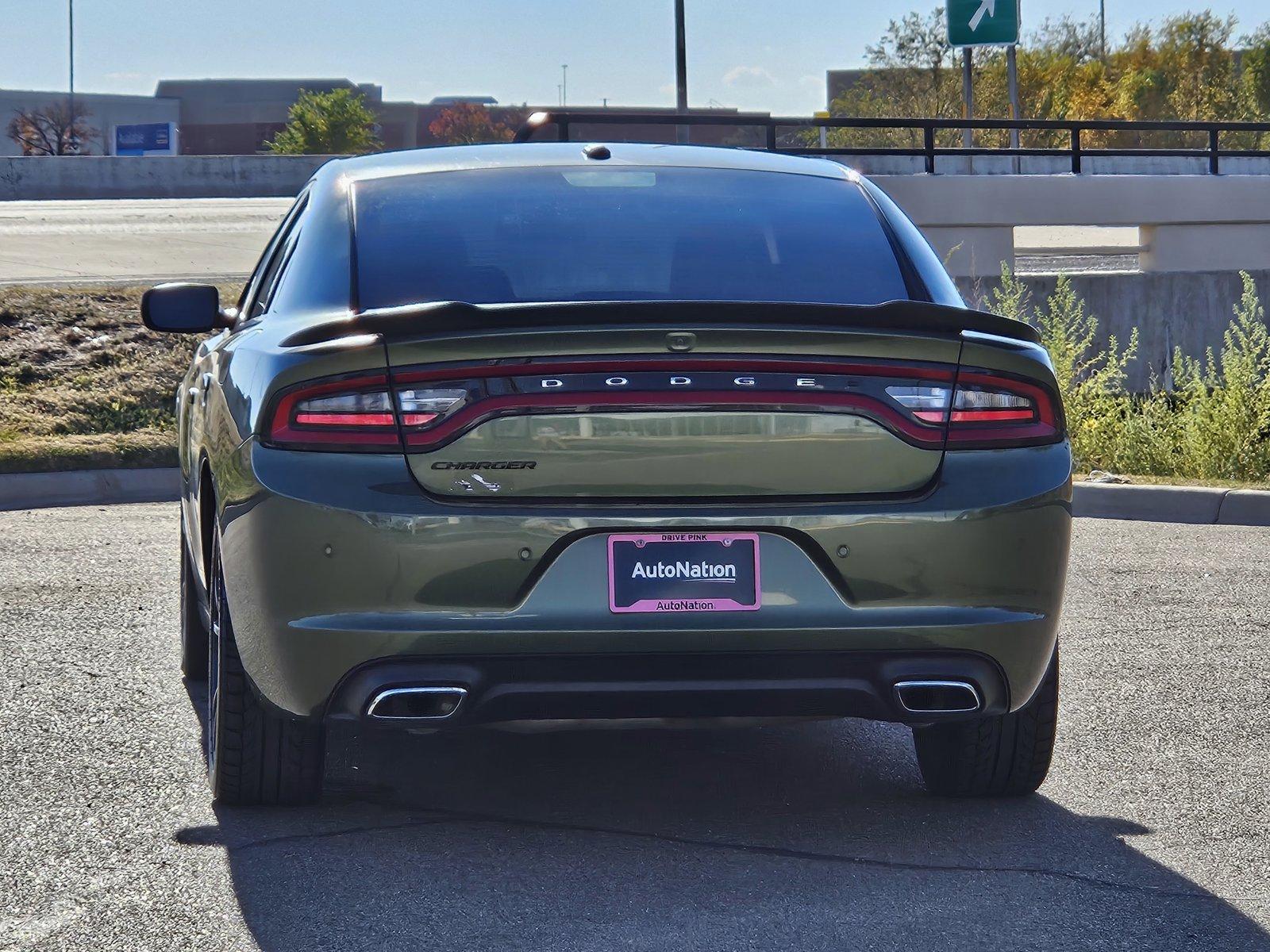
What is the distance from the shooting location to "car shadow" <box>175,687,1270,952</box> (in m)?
3.88

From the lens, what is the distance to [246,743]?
4637 millimetres

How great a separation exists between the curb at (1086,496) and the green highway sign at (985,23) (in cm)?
2622

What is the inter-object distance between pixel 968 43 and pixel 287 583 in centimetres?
3380

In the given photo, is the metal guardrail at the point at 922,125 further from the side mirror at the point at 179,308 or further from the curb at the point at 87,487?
the side mirror at the point at 179,308

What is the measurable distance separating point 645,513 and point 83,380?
10878 millimetres

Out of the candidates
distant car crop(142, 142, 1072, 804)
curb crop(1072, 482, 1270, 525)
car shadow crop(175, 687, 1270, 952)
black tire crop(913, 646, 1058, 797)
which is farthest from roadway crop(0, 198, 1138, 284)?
distant car crop(142, 142, 1072, 804)

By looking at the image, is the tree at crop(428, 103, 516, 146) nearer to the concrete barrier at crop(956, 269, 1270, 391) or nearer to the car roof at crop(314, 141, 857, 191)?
the concrete barrier at crop(956, 269, 1270, 391)

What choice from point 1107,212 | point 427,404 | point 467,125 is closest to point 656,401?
point 427,404

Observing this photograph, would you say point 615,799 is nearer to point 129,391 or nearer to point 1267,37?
point 129,391

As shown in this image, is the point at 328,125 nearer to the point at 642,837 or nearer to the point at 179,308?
the point at 179,308

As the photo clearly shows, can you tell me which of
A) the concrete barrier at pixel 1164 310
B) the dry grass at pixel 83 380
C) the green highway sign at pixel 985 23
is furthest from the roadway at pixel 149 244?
the concrete barrier at pixel 1164 310

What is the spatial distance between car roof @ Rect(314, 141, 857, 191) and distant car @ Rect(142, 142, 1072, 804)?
3.27 ft

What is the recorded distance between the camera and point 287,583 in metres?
4.11

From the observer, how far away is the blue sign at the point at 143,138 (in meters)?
122
